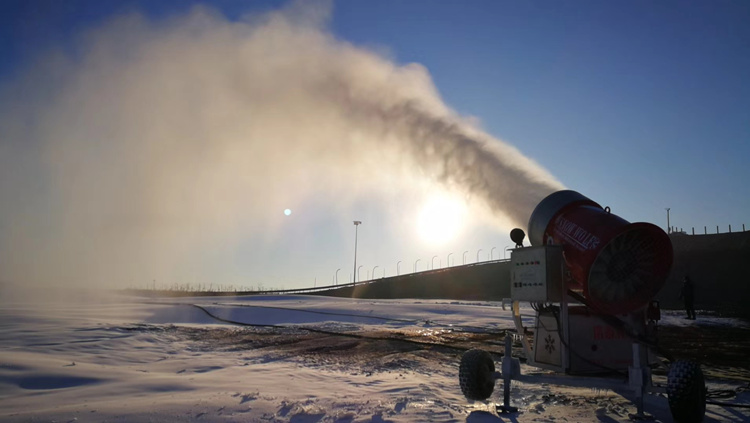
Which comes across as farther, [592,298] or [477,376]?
[477,376]

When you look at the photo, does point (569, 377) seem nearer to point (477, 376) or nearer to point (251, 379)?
point (477, 376)

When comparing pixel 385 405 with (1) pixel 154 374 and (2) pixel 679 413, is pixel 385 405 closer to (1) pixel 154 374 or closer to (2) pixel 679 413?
(2) pixel 679 413

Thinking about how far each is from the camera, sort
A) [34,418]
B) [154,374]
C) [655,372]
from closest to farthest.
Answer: [34,418] → [154,374] → [655,372]

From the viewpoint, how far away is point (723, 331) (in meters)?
19.7

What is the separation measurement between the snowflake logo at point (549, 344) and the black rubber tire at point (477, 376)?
0.87m

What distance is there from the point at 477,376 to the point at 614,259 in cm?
248

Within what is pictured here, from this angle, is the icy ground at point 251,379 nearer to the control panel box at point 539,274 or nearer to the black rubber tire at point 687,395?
the black rubber tire at point 687,395

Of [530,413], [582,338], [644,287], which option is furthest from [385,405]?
[644,287]

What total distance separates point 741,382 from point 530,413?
5.15 m

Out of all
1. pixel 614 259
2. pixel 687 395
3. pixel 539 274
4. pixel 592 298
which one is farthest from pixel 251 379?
pixel 687 395

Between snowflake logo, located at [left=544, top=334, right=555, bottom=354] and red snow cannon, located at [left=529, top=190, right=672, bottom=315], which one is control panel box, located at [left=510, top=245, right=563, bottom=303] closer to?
red snow cannon, located at [left=529, top=190, right=672, bottom=315]

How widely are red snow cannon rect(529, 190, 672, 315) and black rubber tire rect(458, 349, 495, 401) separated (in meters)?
1.63

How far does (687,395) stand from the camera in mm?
5770

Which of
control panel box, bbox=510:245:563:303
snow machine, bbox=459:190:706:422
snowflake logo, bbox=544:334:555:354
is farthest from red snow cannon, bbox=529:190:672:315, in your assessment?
snowflake logo, bbox=544:334:555:354
